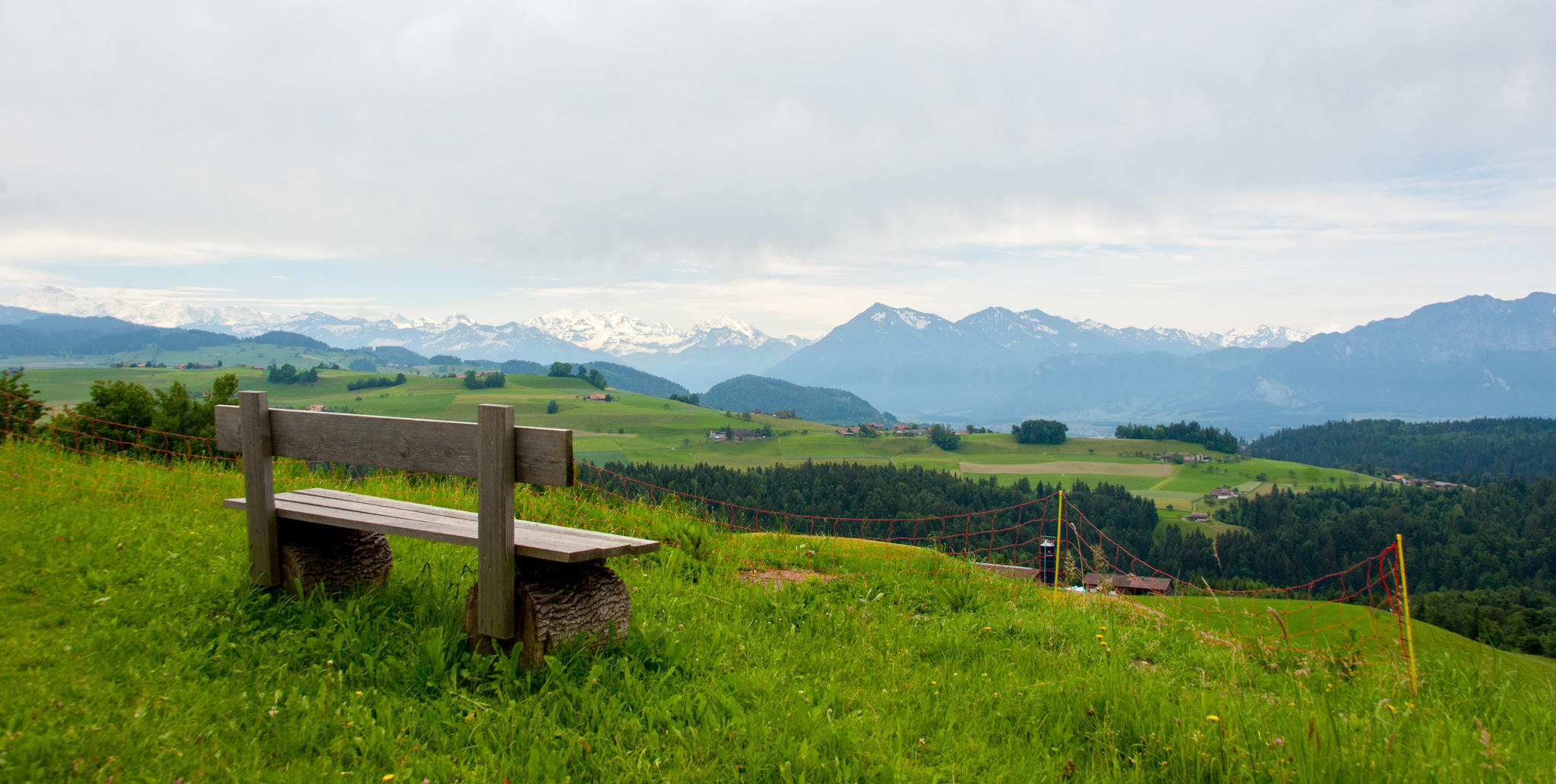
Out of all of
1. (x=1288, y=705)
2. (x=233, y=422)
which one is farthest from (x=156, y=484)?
(x=1288, y=705)

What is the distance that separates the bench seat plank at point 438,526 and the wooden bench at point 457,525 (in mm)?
11

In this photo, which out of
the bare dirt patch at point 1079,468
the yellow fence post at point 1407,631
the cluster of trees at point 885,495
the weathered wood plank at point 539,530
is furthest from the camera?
the bare dirt patch at point 1079,468

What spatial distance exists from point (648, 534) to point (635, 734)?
478cm

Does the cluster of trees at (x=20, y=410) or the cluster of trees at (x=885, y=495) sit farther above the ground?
the cluster of trees at (x=20, y=410)

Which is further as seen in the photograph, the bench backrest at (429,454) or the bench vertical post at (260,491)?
the bench vertical post at (260,491)

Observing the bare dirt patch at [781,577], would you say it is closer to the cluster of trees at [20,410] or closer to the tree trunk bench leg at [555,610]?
the tree trunk bench leg at [555,610]

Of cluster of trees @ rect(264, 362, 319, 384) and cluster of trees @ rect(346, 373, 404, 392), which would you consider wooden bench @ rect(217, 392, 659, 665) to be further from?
cluster of trees @ rect(264, 362, 319, 384)

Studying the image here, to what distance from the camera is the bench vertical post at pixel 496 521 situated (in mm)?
4180

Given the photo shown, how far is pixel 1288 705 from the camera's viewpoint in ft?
13.5

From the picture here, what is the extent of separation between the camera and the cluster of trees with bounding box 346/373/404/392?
189 m

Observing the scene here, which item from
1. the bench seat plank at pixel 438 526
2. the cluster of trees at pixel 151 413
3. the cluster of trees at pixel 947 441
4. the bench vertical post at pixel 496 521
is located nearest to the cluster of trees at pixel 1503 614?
the bench seat plank at pixel 438 526

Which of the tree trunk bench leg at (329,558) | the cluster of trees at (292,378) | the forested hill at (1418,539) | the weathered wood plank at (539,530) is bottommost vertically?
the forested hill at (1418,539)

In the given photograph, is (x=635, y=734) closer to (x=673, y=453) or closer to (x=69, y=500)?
(x=69, y=500)

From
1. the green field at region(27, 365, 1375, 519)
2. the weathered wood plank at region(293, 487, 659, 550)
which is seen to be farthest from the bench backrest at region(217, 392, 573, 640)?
the green field at region(27, 365, 1375, 519)
